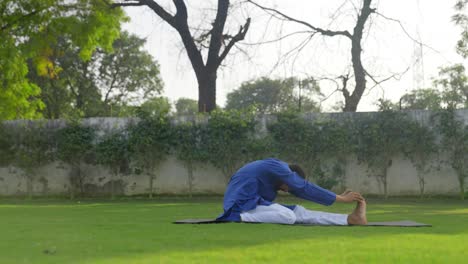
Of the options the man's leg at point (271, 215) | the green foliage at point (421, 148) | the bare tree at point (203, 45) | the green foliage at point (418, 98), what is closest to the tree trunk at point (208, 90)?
the bare tree at point (203, 45)

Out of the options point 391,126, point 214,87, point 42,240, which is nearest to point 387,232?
point 42,240

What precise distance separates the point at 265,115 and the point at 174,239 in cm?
1283

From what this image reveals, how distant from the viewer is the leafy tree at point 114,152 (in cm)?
1822

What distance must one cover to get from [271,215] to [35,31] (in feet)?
44.4

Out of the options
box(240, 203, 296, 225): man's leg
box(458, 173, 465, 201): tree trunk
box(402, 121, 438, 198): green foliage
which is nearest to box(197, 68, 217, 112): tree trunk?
box(402, 121, 438, 198): green foliage

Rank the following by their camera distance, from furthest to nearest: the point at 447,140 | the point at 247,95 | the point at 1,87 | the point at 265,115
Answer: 1. the point at 247,95
2. the point at 1,87
3. the point at 265,115
4. the point at 447,140

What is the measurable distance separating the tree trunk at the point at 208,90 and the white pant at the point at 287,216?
14.1 meters

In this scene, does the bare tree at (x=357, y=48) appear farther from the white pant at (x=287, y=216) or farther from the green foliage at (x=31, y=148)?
the white pant at (x=287, y=216)

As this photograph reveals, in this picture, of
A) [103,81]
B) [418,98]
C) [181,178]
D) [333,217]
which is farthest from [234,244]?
[418,98]

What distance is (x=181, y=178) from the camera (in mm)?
18531

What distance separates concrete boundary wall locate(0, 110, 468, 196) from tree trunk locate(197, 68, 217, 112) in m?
3.19

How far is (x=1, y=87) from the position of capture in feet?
65.0

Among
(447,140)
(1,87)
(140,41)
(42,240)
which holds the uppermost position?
(140,41)

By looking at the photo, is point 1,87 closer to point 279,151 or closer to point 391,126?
point 279,151
